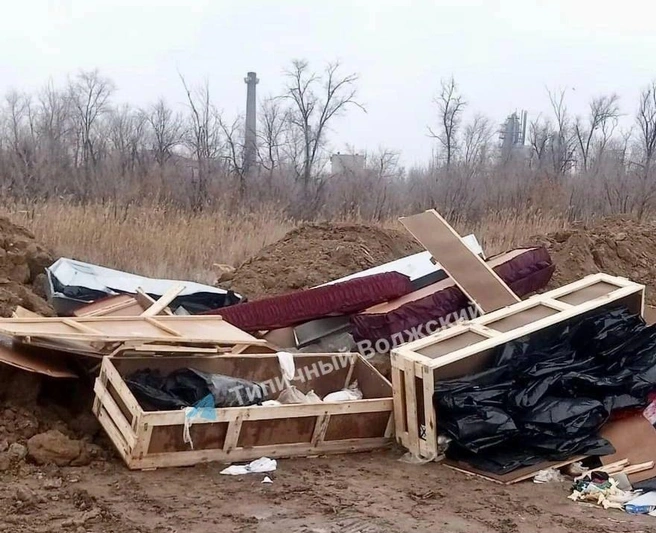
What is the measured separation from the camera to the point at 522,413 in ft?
16.0

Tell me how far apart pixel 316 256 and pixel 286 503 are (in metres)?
5.50

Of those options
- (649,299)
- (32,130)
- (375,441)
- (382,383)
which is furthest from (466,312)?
(32,130)

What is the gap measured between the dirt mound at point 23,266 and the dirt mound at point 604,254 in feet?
18.5

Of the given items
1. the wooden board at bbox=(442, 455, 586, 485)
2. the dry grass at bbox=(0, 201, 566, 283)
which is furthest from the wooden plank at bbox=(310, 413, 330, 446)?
the dry grass at bbox=(0, 201, 566, 283)

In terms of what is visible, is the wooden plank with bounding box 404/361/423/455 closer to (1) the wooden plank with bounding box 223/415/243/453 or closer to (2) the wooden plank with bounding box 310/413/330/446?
(2) the wooden plank with bounding box 310/413/330/446

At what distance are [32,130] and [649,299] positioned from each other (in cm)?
1715

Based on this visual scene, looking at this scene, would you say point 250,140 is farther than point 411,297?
Yes

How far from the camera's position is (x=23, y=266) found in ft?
25.4

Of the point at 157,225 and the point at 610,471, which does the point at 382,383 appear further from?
the point at 157,225

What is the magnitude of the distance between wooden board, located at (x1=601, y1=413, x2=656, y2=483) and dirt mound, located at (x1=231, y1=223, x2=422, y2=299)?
4385 mm

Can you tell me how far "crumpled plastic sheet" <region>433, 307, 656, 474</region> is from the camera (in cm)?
480

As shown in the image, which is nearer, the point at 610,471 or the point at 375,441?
the point at 610,471

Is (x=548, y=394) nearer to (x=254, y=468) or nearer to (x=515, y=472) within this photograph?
(x=515, y=472)

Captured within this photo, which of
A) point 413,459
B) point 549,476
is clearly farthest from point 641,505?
point 413,459
